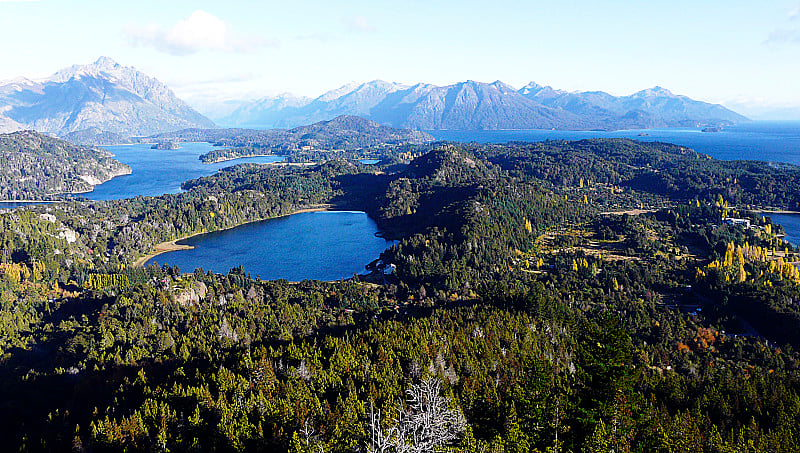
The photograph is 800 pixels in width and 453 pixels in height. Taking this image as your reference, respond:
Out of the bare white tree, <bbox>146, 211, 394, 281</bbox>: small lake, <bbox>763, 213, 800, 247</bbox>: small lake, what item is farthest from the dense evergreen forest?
Answer: <bbox>146, 211, 394, 281</bbox>: small lake

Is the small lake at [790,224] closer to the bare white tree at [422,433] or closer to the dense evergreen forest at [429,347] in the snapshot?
the dense evergreen forest at [429,347]

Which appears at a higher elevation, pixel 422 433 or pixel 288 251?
pixel 422 433

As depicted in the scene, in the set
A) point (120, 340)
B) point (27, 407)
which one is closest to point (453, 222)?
point (120, 340)

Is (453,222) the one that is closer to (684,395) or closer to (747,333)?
(747,333)

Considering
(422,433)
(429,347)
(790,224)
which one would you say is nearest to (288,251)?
(429,347)

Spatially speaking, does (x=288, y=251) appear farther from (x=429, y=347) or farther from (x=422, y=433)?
(x=422, y=433)

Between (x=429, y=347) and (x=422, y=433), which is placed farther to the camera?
(x=429, y=347)

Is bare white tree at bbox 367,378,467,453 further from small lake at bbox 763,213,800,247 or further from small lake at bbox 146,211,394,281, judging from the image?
small lake at bbox 763,213,800,247
